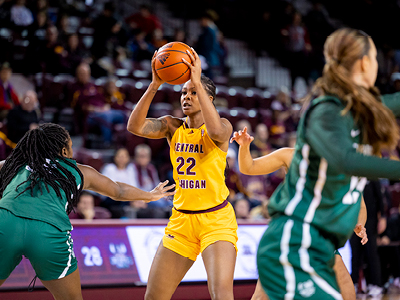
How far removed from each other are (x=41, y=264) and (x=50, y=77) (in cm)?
731

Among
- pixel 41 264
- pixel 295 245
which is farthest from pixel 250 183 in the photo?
pixel 295 245

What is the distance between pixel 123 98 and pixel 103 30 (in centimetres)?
221

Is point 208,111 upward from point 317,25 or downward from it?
upward

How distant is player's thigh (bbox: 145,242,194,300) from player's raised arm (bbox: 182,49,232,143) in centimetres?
96

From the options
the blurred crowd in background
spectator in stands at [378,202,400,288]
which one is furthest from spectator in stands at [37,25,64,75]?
spectator in stands at [378,202,400,288]

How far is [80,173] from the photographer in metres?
3.76

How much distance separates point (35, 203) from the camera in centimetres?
352

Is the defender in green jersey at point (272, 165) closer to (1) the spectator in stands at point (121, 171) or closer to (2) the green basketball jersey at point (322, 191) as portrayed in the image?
(2) the green basketball jersey at point (322, 191)

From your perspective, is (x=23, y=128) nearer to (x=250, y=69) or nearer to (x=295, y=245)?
(x=295, y=245)

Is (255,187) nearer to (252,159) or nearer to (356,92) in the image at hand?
(252,159)

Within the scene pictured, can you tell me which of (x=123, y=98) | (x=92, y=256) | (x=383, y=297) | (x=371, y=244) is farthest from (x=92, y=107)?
(x=383, y=297)

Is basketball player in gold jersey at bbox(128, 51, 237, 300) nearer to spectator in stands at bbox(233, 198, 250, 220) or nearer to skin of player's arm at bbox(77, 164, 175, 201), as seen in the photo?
skin of player's arm at bbox(77, 164, 175, 201)

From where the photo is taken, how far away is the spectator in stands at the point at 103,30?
11625mm

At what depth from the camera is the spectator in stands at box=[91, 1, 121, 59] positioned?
11.6 metres
